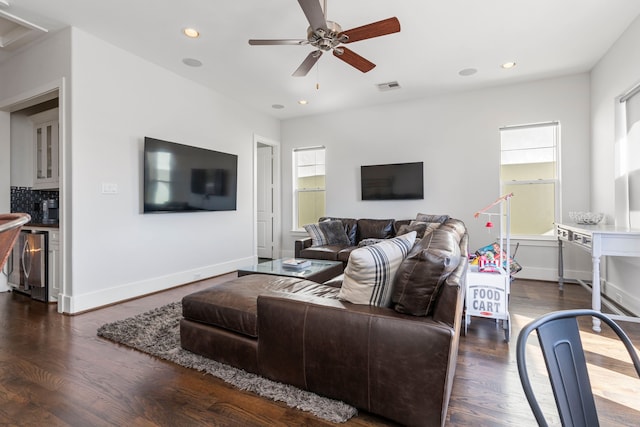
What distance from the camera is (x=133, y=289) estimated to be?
3627 millimetres

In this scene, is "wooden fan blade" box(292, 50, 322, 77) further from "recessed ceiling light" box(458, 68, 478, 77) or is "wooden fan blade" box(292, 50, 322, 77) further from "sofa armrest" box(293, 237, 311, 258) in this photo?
"sofa armrest" box(293, 237, 311, 258)

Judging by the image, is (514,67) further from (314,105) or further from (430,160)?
(314,105)

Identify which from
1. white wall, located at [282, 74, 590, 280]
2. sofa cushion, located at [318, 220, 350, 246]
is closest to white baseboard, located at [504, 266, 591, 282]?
white wall, located at [282, 74, 590, 280]

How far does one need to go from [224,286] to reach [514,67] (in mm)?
4285

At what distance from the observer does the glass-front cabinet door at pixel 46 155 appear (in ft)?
12.4

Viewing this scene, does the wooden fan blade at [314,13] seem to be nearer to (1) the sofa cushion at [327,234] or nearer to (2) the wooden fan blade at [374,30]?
(2) the wooden fan blade at [374,30]

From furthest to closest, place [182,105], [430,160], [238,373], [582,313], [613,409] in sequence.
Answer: [430,160] → [182,105] → [238,373] → [613,409] → [582,313]

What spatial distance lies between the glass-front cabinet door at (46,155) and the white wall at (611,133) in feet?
20.6

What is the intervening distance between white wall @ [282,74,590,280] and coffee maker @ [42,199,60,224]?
3.66m

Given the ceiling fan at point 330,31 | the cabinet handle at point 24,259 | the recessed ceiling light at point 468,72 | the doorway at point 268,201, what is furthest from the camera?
the doorway at point 268,201

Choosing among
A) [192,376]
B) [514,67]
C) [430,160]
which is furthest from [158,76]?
[514,67]

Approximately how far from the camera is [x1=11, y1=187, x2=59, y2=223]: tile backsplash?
158 inches

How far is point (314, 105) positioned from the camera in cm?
541

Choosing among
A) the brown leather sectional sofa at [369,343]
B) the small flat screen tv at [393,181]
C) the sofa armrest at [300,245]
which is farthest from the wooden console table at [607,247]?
the sofa armrest at [300,245]
